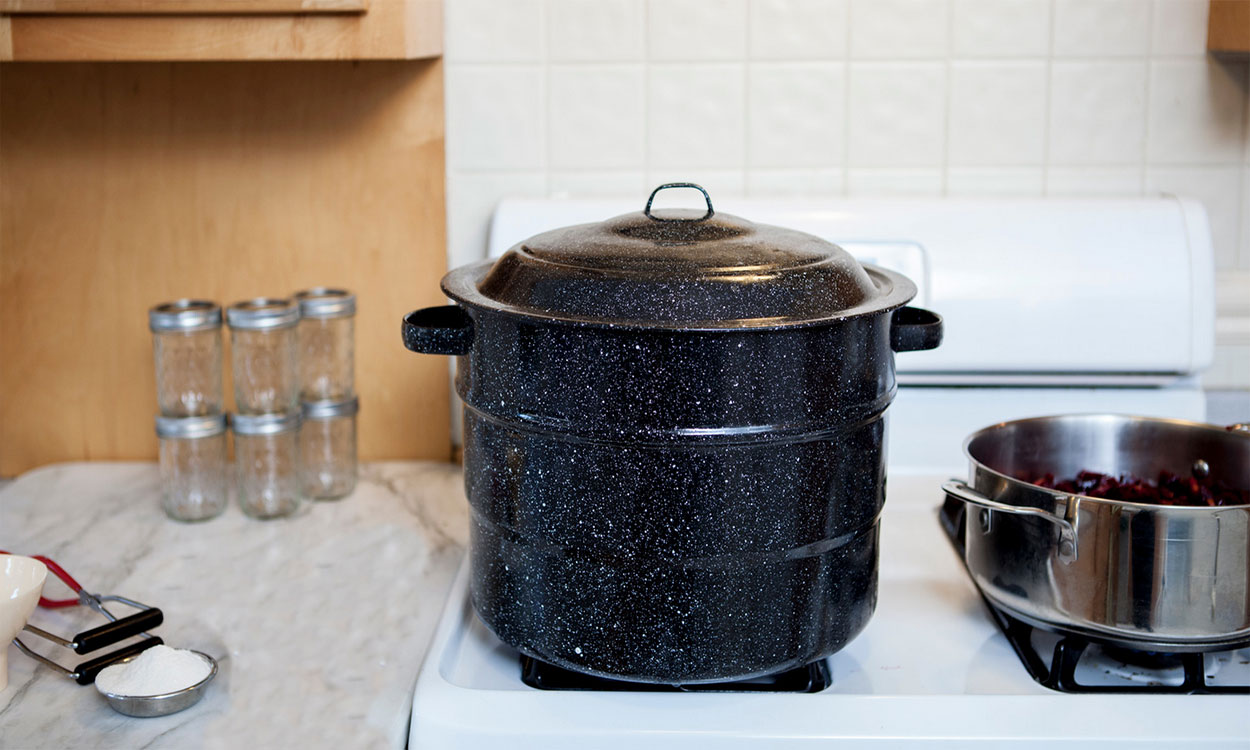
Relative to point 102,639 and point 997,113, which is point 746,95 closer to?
point 997,113

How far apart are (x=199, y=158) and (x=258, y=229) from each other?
10cm

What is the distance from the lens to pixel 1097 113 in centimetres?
133

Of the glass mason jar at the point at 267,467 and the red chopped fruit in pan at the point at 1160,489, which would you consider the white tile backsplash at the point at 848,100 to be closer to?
the glass mason jar at the point at 267,467

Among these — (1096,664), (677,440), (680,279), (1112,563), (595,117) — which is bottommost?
(1096,664)

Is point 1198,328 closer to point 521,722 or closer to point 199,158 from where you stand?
point 521,722

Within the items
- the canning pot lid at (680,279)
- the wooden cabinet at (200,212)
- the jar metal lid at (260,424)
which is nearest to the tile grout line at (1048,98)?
the canning pot lid at (680,279)

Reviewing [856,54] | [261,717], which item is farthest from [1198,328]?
[261,717]

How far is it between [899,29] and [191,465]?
92 centimetres

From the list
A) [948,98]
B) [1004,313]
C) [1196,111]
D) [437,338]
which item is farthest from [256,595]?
[1196,111]

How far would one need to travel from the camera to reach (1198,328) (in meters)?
1.26

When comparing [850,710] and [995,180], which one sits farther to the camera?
[995,180]

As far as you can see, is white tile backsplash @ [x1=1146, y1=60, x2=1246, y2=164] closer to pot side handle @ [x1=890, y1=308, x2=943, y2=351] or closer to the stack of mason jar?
pot side handle @ [x1=890, y1=308, x2=943, y2=351]

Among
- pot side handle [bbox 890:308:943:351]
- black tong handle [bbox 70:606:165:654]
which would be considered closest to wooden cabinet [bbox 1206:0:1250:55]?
→ pot side handle [bbox 890:308:943:351]

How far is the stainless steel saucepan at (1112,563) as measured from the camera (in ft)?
2.70
